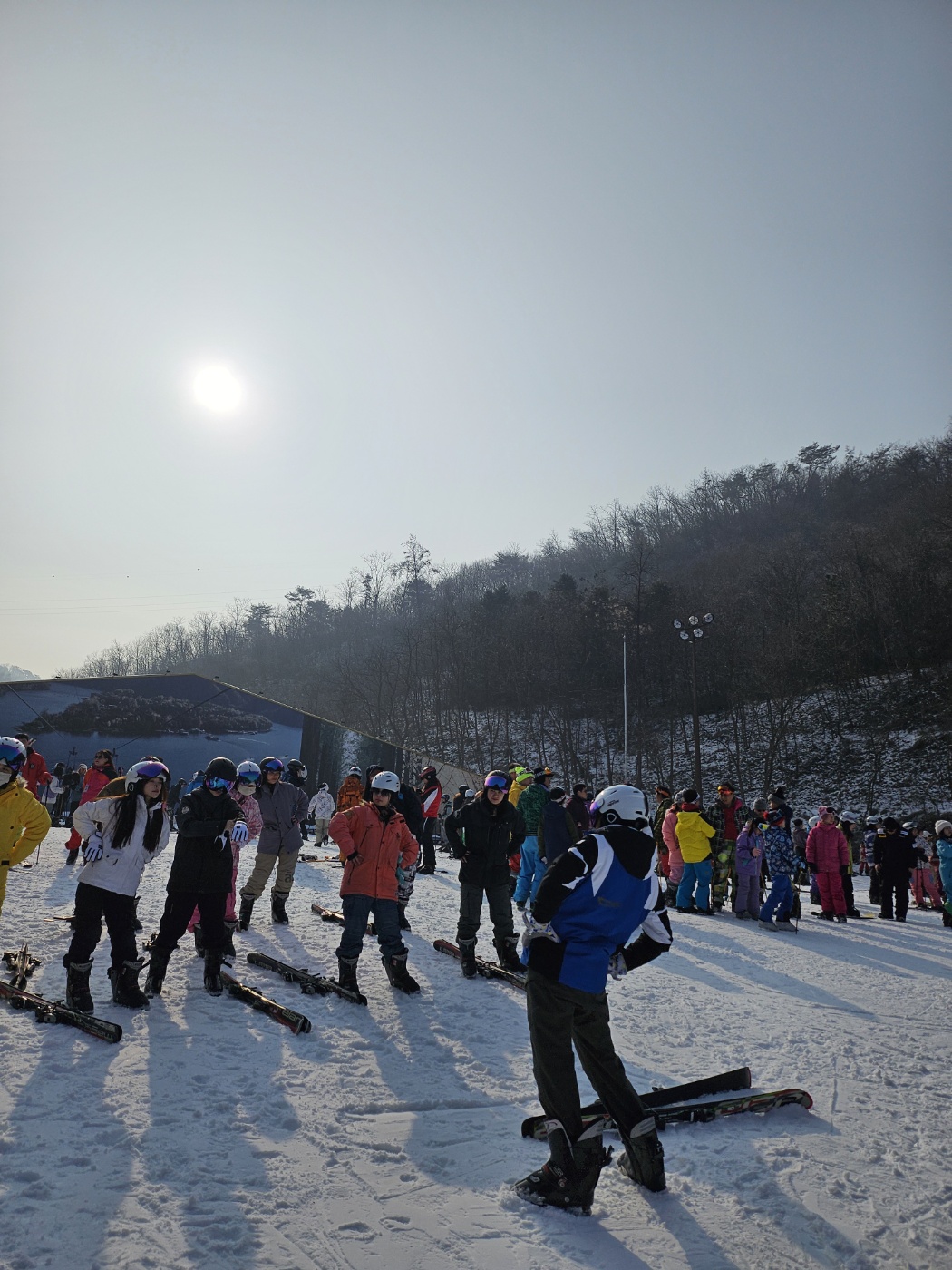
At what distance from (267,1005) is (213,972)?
2.50ft

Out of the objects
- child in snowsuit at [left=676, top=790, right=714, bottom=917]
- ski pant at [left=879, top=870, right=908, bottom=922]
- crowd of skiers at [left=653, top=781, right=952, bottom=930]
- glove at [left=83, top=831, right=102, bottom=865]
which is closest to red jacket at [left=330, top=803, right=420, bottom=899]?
glove at [left=83, top=831, right=102, bottom=865]

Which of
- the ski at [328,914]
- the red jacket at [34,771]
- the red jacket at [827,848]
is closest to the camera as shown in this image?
the ski at [328,914]

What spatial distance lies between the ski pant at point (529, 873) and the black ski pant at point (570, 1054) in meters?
7.24

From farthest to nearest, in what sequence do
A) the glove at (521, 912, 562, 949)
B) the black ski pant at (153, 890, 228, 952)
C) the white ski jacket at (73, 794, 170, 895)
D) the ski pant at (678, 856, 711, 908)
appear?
the ski pant at (678, 856, 711, 908), the black ski pant at (153, 890, 228, 952), the white ski jacket at (73, 794, 170, 895), the glove at (521, 912, 562, 949)

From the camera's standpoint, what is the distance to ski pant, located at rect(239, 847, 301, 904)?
829cm

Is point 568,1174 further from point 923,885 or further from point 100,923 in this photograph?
point 923,885

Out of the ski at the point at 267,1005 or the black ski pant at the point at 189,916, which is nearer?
the ski at the point at 267,1005

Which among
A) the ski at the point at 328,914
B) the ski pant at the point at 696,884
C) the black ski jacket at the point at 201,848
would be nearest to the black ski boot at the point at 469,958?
the ski at the point at 328,914

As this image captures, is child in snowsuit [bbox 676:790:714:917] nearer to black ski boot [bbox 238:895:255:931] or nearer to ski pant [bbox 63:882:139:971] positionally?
black ski boot [bbox 238:895:255:931]

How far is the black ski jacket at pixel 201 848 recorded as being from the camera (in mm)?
5773

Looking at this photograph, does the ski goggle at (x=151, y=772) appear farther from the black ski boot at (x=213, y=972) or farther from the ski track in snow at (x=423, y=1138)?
the ski track in snow at (x=423, y=1138)

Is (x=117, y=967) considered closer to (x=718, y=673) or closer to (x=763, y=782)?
(x=763, y=782)

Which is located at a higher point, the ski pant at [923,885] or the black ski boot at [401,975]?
the black ski boot at [401,975]

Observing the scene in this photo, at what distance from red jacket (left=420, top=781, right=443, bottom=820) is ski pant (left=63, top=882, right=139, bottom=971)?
29.4 ft
